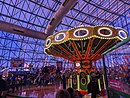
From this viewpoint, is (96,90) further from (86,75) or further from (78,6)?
(78,6)

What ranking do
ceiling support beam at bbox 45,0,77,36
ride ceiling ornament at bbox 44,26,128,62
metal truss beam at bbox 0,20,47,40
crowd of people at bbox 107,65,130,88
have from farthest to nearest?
metal truss beam at bbox 0,20,47,40 < ceiling support beam at bbox 45,0,77,36 < ride ceiling ornament at bbox 44,26,128,62 < crowd of people at bbox 107,65,130,88

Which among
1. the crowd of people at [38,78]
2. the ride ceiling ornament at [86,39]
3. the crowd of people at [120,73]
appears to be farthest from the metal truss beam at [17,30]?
the crowd of people at [120,73]

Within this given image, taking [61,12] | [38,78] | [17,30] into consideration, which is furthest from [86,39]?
[38,78]

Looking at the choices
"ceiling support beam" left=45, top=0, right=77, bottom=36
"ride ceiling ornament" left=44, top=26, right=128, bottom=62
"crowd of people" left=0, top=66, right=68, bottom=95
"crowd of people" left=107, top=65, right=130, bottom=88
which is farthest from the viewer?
"crowd of people" left=0, top=66, right=68, bottom=95

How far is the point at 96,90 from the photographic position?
4934mm

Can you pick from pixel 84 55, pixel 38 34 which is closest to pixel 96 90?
pixel 84 55

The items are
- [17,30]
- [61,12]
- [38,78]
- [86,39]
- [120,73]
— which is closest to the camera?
[120,73]

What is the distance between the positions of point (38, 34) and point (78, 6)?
6.71 m

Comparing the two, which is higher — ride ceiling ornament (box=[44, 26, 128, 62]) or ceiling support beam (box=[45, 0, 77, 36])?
ceiling support beam (box=[45, 0, 77, 36])

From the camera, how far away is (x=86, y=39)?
7.70 m

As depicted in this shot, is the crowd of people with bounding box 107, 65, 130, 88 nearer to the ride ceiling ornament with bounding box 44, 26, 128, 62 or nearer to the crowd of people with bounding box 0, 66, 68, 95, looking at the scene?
the ride ceiling ornament with bounding box 44, 26, 128, 62

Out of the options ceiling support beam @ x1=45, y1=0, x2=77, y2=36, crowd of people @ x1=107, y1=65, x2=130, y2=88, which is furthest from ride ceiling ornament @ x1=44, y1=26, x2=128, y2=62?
crowd of people @ x1=107, y1=65, x2=130, y2=88

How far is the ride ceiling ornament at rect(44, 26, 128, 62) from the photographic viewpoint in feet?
24.1

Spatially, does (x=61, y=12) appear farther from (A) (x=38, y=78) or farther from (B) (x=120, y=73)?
(B) (x=120, y=73)
